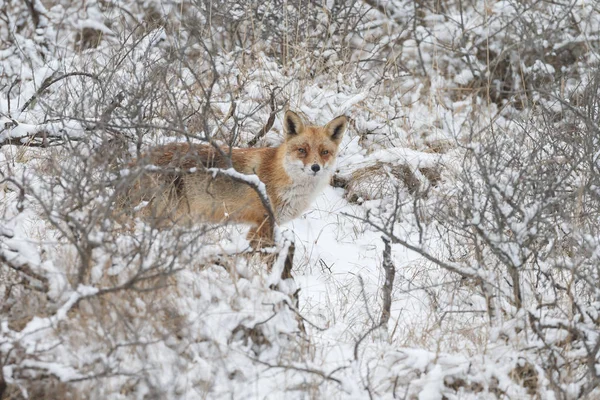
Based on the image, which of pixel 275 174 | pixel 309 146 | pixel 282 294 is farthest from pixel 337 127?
pixel 282 294

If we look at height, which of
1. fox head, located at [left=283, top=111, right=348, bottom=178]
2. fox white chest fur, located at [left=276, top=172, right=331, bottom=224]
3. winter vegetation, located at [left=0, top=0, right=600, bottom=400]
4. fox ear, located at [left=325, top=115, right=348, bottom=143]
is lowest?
winter vegetation, located at [left=0, top=0, right=600, bottom=400]

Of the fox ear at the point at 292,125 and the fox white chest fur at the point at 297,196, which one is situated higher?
the fox ear at the point at 292,125

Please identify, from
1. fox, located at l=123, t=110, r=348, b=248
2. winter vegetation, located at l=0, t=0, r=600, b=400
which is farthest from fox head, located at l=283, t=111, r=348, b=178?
winter vegetation, located at l=0, t=0, r=600, b=400

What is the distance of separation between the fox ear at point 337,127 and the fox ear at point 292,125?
0.86 feet

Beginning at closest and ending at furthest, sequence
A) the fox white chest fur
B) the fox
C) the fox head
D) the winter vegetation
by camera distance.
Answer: the winter vegetation < the fox < the fox head < the fox white chest fur

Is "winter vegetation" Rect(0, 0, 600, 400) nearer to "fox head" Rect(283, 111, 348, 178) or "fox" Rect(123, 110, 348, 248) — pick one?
"fox" Rect(123, 110, 348, 248)

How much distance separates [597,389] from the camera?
3.97m

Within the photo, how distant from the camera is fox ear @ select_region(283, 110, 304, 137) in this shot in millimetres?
6542

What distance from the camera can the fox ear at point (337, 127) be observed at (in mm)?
6656

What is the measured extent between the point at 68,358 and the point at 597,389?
9.12 ft

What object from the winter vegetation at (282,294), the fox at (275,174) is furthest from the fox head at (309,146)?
the winter vegetation at (282,294)

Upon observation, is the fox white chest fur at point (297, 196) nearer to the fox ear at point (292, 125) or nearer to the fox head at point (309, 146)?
the fox head at point (309, 146)

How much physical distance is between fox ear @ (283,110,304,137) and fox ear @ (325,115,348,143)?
0.86 ft

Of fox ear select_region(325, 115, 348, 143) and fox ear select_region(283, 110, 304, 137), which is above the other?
fox ear select_region(325, 115, 348, 143)
